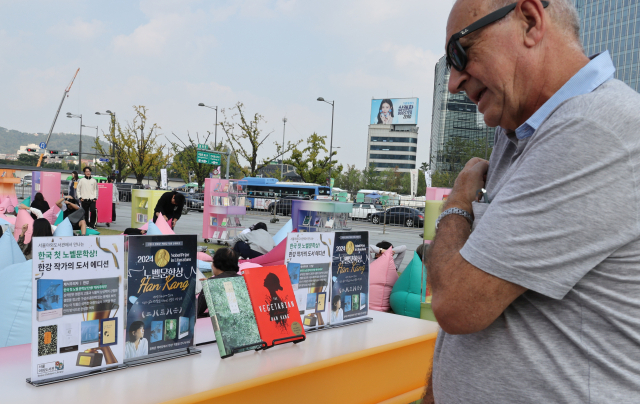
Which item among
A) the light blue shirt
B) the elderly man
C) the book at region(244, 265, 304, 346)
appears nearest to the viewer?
the elderly man

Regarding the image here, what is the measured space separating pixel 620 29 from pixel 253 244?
3199 inches

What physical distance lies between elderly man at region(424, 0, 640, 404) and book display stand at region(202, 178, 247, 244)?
1220 centimetres

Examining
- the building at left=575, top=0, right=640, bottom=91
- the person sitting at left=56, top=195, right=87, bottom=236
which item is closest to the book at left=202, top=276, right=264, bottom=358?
the person sitting at left=56, top=195, right=87, bottom=236

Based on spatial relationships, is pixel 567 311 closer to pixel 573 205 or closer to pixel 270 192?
pixel 573 205

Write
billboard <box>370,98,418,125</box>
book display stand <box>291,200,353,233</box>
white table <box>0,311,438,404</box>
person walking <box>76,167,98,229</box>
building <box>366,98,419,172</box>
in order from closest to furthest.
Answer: white table <box>0,311,438,404</box> < book display stand <box>291,200,353,233</box> < person walking <box>76,167,98,229</box> < billboard <box>370,98,418,125</box> < building <box>366,98,419,172</box>

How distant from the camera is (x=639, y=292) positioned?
34.0 inches

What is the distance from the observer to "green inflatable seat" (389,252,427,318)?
4608mm

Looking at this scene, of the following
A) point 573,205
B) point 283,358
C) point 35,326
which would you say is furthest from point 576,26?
point 35,326

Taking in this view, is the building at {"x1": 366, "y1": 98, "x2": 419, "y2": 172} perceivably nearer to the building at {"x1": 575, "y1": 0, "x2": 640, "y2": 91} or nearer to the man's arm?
the building at {"x1": 575, "y1": 0, "x2": 640, "y2": 91}

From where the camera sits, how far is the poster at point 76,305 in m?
1.60

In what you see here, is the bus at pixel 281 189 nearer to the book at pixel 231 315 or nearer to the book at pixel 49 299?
the book at pixel 231 315

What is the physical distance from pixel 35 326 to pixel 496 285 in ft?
4.80

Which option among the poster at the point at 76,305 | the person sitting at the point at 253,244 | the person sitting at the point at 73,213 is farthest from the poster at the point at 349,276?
the person sitting at the point at 73,213

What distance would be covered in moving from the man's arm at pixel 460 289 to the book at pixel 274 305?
119 centimetres
